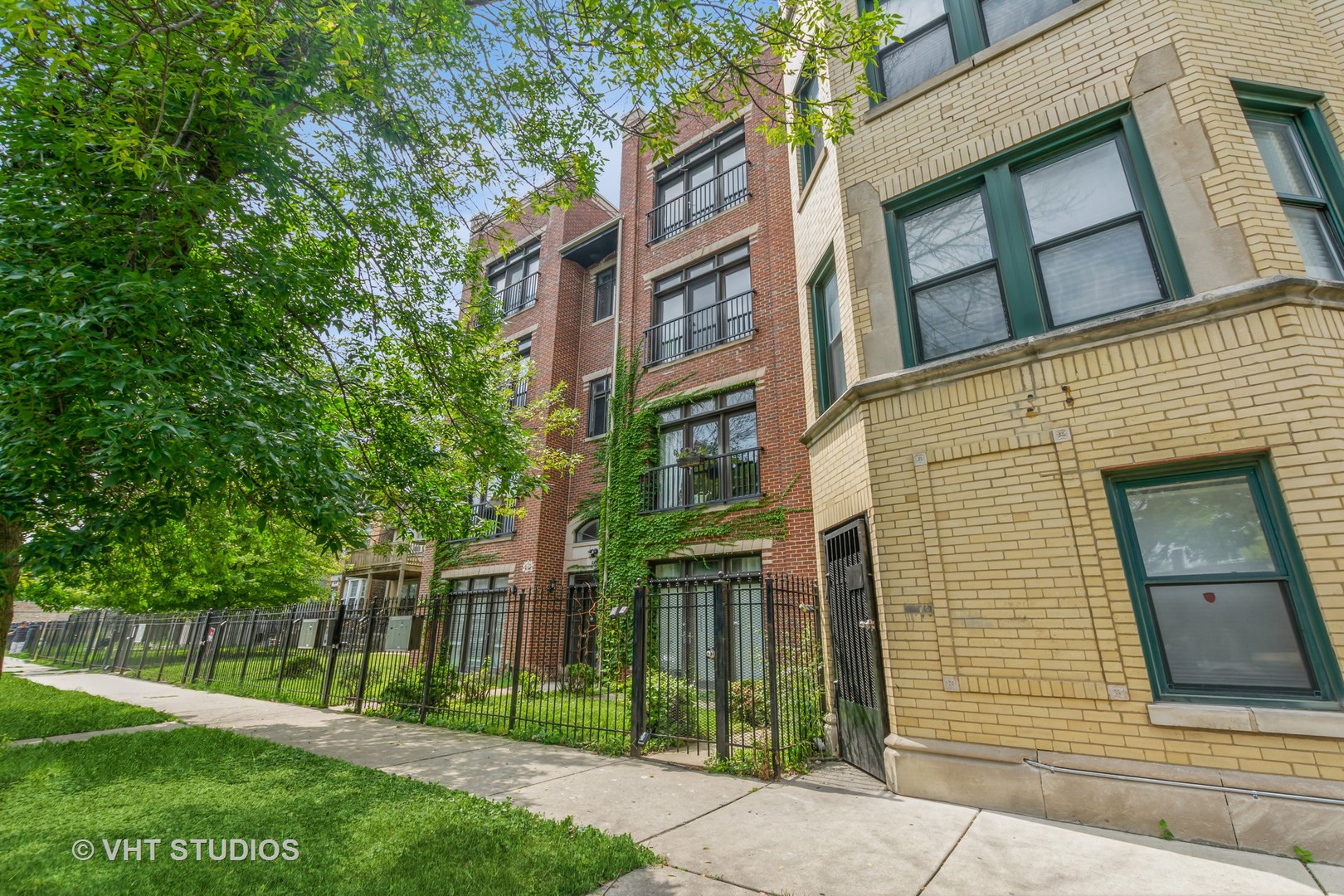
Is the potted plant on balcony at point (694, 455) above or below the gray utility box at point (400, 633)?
above

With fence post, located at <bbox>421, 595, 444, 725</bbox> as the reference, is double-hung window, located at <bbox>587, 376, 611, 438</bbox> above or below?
above

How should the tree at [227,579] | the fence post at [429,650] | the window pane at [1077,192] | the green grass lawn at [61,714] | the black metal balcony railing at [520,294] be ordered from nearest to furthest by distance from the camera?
the window pane at [1077,192], the green grass lawn at [61,714], the fence post at [429,650], the tree at [227,579], the black metal balcony railing at [520,294]

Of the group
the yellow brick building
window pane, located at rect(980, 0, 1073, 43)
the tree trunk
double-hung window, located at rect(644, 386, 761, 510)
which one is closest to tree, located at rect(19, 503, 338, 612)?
the tree trunk

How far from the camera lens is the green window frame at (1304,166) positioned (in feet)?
16.5

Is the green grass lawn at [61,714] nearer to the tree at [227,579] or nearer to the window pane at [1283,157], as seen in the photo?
the tree at [227,579]

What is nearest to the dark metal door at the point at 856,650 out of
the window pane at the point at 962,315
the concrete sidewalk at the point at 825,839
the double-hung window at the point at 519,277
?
the concrete sidewalk at the point at 825,839

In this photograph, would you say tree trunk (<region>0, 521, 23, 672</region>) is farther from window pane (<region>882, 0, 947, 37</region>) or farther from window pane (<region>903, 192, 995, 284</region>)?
window pane (<region>882, 0, 947, 37</region>)

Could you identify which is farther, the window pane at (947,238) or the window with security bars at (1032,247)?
the window pane at (947,238)

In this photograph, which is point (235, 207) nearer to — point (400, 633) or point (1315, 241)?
point (400, 633)

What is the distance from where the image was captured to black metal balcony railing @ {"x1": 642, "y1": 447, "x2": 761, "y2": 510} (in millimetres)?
12312

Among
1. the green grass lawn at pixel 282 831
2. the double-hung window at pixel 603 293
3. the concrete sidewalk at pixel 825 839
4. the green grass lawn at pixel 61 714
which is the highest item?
the double-hung window at pixel 603 293

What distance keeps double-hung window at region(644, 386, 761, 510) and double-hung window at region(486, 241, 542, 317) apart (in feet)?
29.1

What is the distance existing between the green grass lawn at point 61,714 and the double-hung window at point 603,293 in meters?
13.9

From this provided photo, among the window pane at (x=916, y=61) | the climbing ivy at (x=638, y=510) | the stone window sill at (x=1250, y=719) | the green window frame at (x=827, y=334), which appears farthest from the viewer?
the climbing ivy at (x=638, y=510)
